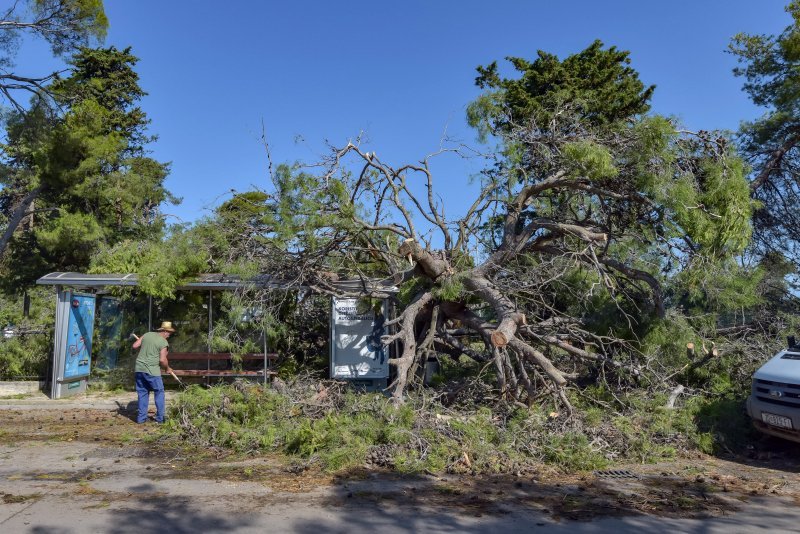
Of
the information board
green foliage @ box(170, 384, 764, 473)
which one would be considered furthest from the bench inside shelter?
green foliage @ box(170, 384, 764, 473)

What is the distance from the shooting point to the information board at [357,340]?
12773 mm

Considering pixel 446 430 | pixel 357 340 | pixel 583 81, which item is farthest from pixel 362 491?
pixel 583 81

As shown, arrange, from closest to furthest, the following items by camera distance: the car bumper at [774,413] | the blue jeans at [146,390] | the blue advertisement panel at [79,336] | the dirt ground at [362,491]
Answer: the dirt ground at [362,491]
the car bumper at [774,413]
the blue jeans at [146,390]
the blue advertisement panel at [79,336]

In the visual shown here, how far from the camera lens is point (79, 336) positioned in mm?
13297

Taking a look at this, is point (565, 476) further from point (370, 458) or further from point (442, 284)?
point (442, 284)

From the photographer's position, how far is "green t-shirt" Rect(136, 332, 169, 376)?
33.7 ft

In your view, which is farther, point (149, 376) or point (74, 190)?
point (74, 190)

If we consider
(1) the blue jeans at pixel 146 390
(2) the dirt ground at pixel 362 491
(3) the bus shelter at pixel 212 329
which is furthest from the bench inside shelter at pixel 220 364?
(2) the dirt ground at pixel 362 491

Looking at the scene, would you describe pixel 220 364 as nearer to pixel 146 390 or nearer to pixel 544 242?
pixel 146 390

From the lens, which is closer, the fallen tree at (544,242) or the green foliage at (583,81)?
the fallen tree at (544,242)

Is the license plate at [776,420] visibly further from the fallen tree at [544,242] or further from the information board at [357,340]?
the information board at [357,340]

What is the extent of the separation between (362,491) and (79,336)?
9336mm


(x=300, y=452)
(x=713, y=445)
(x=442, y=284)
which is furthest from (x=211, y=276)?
(x=713, y=445)

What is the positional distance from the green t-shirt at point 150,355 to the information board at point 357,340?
135 inches
